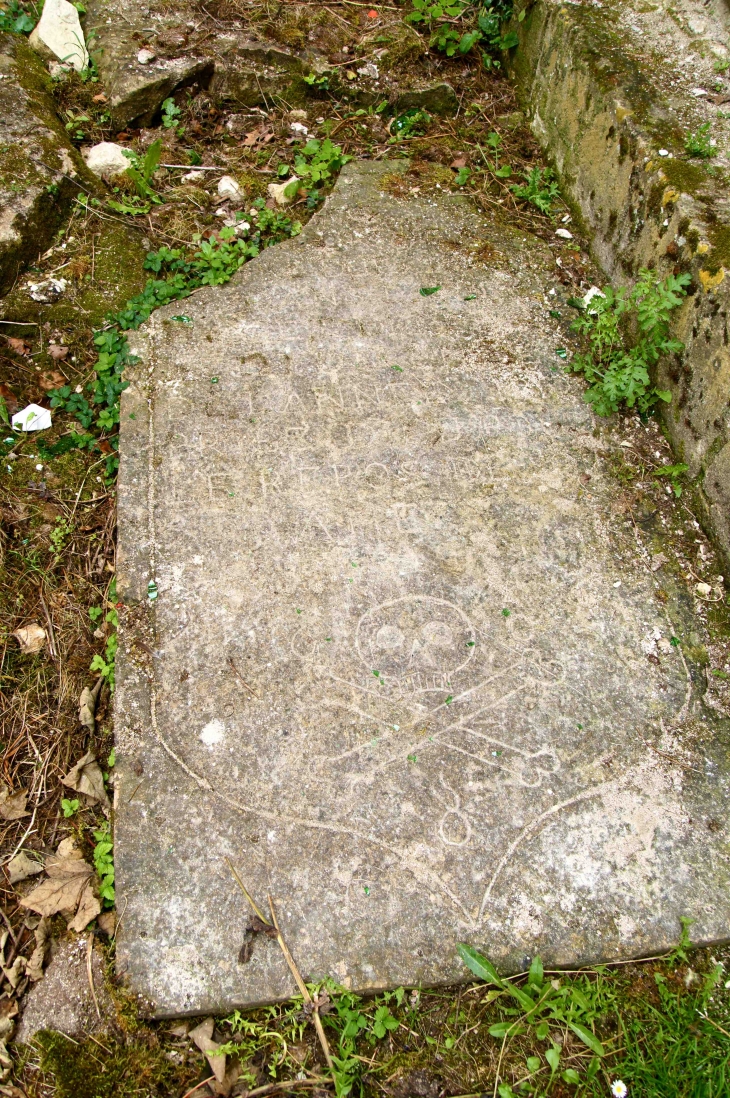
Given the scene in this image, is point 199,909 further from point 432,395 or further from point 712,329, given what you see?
point 712,329

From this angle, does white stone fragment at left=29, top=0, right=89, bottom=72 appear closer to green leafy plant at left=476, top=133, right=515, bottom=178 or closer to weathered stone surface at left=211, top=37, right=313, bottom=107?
weathered stone surface at left=211, top=37, right=313, bottom=107

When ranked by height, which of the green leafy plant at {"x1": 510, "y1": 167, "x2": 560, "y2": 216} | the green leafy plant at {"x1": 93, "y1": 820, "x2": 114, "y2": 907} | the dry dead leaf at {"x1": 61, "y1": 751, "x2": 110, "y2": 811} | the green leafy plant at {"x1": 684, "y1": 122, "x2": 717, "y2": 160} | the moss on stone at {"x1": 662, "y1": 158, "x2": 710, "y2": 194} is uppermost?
the green leafy plant at {"x1": 684, "y1": 122, "x2": 717, "y2": 160}

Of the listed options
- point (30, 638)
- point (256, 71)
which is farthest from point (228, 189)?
point (30, 638)

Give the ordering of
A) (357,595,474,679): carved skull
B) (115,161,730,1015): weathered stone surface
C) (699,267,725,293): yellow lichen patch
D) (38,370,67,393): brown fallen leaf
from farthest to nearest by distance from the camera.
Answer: (38,370,67,393): brown fallen leaf
(699,267,725,293): yellow lichen patch
(357,595,474,679): carved skull
(115,161,730,1015): weathered stone surface

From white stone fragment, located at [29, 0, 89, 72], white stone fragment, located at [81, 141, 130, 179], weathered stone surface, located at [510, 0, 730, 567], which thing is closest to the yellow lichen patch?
weathered stone surface, located at [510, 0, 730, 567]

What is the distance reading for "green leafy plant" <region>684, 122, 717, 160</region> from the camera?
8.66 ft

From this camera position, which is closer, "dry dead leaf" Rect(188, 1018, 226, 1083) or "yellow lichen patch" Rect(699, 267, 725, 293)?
"dry dead leaf" Rect(188, 1018, 226, 1083)

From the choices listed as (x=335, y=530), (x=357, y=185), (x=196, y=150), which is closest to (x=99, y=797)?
(x=335, y=530)

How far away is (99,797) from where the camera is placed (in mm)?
2035

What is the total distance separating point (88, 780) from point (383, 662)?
926 mm

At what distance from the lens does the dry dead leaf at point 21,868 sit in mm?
1921

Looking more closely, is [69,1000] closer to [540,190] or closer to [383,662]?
[383,662]

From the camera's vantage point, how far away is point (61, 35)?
3447 millimetres

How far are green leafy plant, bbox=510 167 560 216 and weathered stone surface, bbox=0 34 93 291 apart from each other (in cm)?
193
